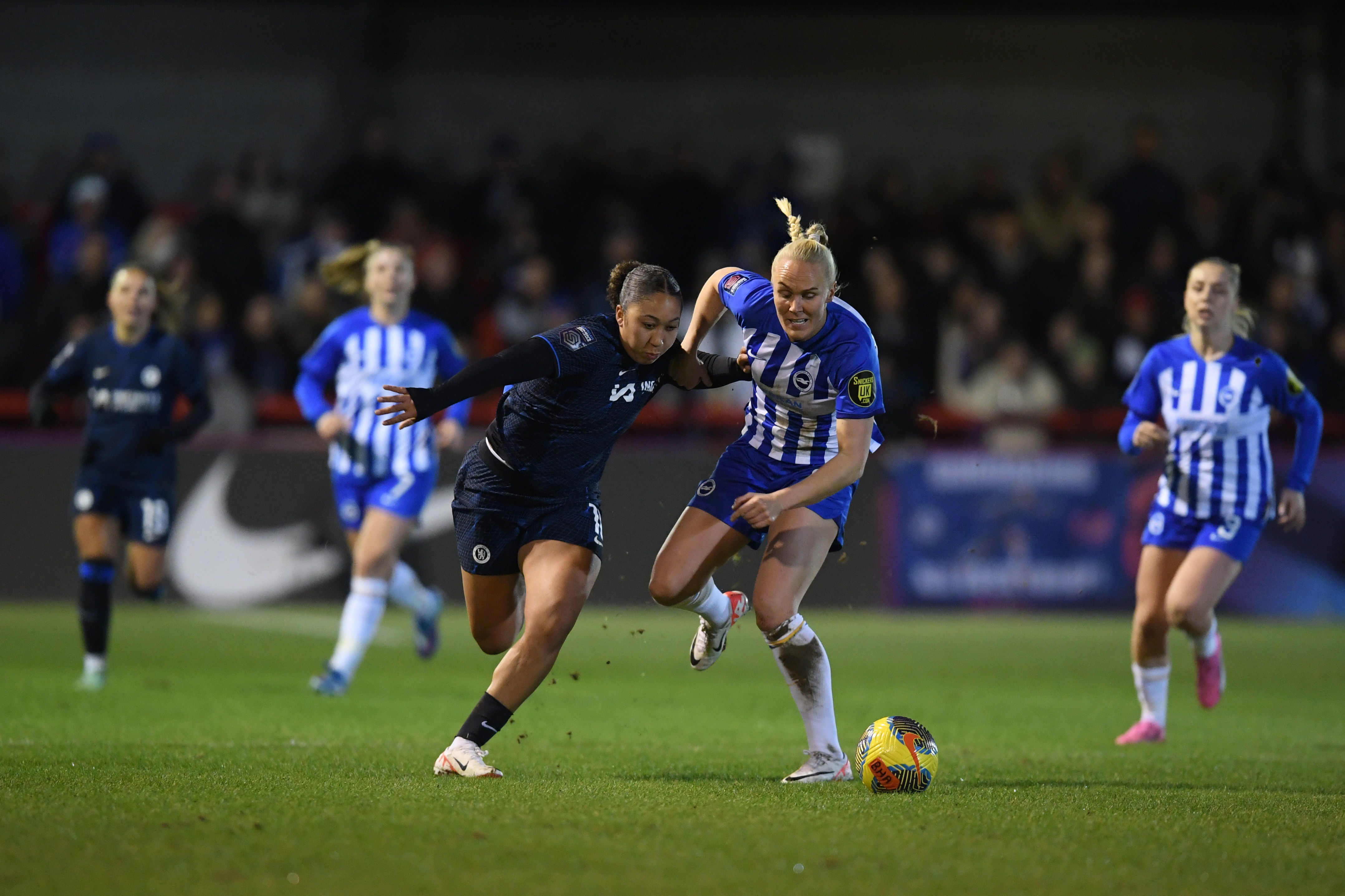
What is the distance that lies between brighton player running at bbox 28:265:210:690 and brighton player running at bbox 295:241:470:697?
2.72 ft

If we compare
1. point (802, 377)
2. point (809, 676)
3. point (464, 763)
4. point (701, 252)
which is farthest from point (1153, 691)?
point (701, 252)

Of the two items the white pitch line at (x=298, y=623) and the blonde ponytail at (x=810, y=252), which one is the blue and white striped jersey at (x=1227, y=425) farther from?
the white pitch line at (x=298, y=623)

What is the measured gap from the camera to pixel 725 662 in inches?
449

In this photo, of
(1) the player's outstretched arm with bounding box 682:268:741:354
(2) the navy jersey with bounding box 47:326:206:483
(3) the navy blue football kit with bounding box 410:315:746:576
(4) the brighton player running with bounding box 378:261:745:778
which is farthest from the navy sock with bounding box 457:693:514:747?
(2) the navy jersey with bounding box 47:326:206:483

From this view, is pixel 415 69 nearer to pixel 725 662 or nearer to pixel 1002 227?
pixel 1002 227

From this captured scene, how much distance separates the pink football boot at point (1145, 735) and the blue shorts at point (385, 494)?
4.09 meters

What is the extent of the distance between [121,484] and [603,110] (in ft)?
40.8

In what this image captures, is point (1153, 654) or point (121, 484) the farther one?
point (121, 484)

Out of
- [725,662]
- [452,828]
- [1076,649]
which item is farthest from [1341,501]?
[452,828]

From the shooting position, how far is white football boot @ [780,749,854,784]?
620 centimetres

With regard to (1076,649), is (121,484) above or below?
above

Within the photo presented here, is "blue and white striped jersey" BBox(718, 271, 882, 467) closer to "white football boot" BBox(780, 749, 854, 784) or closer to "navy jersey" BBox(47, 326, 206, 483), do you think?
"white football boot" BBox(780, 749, 854, 784)

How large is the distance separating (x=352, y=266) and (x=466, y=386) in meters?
4.17

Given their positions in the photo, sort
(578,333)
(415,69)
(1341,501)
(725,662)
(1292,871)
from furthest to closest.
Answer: (415,69) < (1341,501) < (725,662) < (578,333) < (1292,871)
